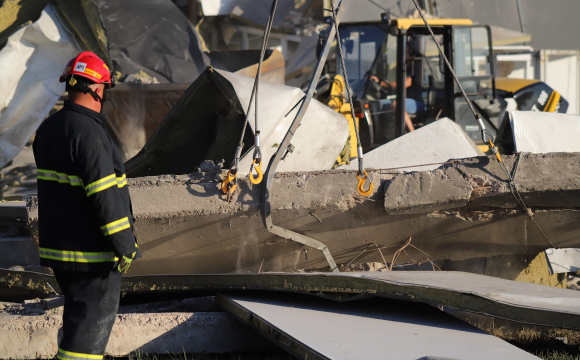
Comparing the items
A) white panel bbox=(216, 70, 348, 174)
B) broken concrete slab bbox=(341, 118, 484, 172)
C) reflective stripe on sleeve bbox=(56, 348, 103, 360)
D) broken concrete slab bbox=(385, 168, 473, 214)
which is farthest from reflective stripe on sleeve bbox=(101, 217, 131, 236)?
broken concrete slab bbox=(341, 118, 484, 172)

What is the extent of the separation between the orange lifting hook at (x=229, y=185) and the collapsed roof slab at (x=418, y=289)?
0.49 m

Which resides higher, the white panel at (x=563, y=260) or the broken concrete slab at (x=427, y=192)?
the broken concrete slab at (x=427, y=192)

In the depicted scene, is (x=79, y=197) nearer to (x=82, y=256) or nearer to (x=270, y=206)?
(x=82, y=256)

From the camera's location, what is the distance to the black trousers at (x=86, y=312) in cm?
206

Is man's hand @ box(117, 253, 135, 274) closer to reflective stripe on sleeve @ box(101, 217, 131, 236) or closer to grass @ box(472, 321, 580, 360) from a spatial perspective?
reflective stripe on sleeve @ box(101, 217, 131, 236)

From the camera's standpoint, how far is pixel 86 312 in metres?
2.08

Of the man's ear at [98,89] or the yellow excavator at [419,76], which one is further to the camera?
the yellow excavator at [419,76]

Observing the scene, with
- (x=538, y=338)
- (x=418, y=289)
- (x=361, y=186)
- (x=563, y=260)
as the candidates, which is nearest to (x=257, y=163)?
(x=361, y=186)

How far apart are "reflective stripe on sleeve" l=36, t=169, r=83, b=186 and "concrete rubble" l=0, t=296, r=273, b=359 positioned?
915mm

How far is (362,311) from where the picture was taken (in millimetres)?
2594

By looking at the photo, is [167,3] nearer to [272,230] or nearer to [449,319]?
[272,230]

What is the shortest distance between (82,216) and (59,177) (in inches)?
7.7

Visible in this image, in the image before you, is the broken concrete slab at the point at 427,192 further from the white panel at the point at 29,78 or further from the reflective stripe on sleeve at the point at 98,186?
the white panel at the point at 29,78

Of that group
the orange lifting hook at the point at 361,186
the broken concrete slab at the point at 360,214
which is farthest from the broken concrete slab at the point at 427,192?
the orange lifting hook at the point at 361,186
